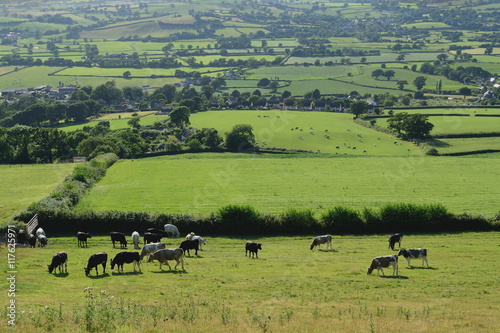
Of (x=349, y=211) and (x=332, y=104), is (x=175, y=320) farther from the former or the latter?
(x=332, y=104)

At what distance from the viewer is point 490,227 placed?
157 ft

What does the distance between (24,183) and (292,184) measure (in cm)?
3259

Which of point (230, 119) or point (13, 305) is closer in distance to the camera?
point (13, 305)

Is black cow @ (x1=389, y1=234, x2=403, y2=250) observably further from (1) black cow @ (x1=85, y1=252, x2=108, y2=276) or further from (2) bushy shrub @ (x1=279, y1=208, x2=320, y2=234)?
(1) black cow @ (x1=85, y1=252, x2=108, y2=276)

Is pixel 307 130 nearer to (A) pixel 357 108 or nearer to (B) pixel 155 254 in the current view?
(A) pixel 357 108

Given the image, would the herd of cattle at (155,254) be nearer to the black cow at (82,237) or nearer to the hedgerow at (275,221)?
the black cow at (82,237)

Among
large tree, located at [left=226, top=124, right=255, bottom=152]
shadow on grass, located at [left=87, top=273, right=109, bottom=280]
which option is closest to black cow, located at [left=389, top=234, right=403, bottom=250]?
shadow on grass, located at [left=87, top=273, right=109, bottom=280]

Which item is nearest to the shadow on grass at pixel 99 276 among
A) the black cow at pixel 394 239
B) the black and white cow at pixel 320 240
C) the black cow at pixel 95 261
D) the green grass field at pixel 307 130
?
the black cow at pixel 95 261

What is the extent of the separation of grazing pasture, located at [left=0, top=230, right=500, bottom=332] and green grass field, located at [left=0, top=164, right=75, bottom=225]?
17.7m

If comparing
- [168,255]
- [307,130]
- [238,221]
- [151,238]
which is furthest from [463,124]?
[168,255]

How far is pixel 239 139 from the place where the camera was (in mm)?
100062

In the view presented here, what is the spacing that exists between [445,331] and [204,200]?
40070 millimetres

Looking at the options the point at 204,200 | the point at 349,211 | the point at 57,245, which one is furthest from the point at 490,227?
the point at 57,245

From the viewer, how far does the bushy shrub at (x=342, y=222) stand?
47.6m
